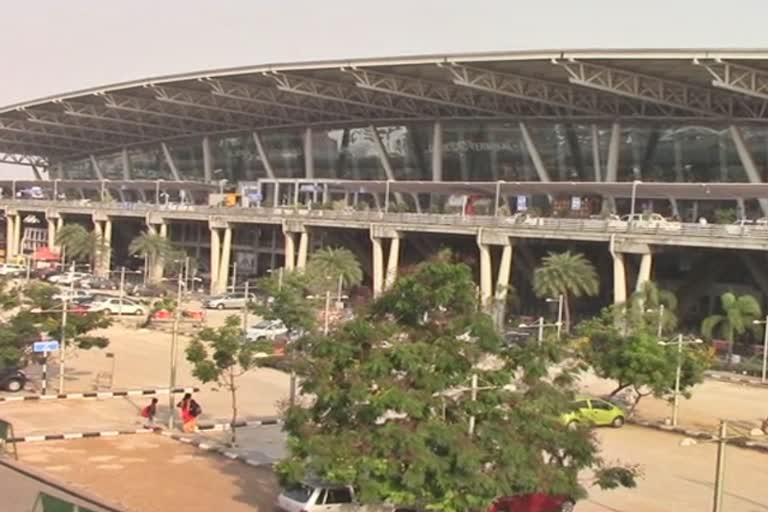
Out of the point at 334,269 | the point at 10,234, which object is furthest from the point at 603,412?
the point at 10,234

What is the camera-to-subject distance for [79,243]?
82.5 meters

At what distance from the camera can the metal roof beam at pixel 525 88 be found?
60.2 m

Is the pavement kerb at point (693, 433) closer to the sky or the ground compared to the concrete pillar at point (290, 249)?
closer to the ground

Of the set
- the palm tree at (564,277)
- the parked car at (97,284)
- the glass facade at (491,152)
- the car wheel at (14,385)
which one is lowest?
the car wheel at (14,385)

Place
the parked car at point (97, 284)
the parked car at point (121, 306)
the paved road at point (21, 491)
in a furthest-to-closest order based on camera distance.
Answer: the parked car at point (97, 284) < the parked car at point (121, 306) < the paved road at point (21, 491)

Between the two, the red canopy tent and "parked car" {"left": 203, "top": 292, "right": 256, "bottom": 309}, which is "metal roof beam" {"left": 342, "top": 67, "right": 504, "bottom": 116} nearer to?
"parked car" {"left": 203, "top": 292, "right": 256, "bottom": 309}

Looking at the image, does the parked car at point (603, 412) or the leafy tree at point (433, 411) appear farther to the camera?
the parked car at point (603, 412)

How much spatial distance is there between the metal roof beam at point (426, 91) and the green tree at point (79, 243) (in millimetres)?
28894

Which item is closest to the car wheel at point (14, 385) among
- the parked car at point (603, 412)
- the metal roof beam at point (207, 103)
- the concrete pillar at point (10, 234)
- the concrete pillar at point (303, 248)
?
the parked car at point (603, 412)

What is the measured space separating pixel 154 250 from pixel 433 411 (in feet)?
208

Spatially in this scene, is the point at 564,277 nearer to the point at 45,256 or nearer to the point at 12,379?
the point at 12,379

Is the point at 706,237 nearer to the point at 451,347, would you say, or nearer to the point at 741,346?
the point at 741,346

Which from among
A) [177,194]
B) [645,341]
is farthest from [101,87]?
[645,341]

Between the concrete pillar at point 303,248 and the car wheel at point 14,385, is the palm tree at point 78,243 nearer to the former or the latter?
the concrete pillar at point 303,248
